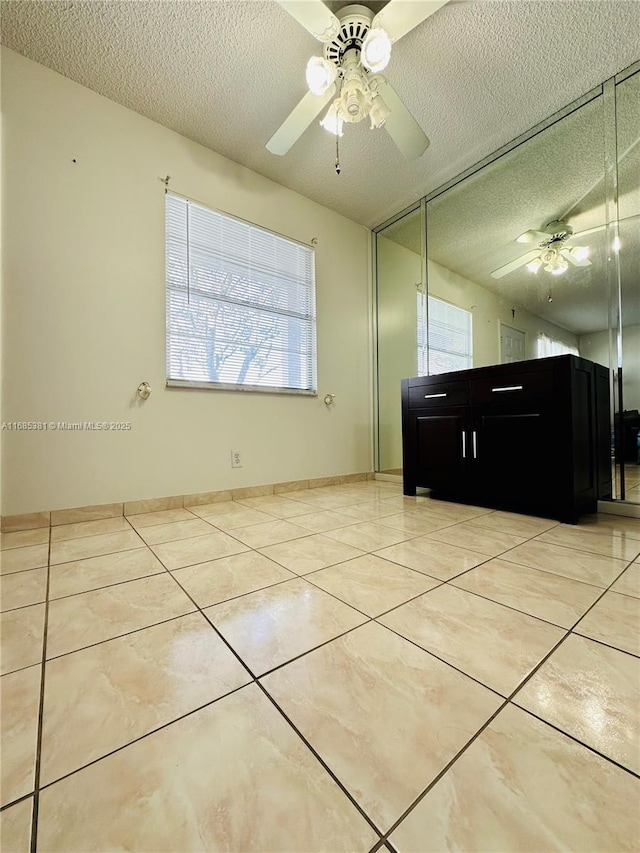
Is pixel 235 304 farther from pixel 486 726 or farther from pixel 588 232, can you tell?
pixel 486 726

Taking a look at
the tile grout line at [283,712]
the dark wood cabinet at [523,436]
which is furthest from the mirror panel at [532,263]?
the tile grout line at [283,712]

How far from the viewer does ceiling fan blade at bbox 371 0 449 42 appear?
1.44 m

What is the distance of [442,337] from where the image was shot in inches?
121

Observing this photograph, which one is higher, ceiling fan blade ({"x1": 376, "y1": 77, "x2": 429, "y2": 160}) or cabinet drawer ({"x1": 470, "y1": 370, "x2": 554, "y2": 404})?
ceiling fan blade ({"x1": 376, "y1": 77, "x2": 429, "y2": 160})

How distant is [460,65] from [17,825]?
126 inches

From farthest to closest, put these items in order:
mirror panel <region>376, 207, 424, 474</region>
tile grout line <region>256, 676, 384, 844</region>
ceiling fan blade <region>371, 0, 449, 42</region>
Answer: mirror panel <region>376, 207, 424, 474</region>, ceiling fan blade <region>371, 0, 449, 42</region>, tile grout line <region>256, 676, 384, 844</region>

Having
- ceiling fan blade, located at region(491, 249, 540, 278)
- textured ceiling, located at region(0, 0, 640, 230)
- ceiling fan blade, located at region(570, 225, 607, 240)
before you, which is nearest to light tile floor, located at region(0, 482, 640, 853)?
ceiling fan blade, located at region(570, 225, 607, 240)

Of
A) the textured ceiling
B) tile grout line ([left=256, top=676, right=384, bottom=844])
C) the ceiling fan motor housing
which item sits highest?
the textured ceiling

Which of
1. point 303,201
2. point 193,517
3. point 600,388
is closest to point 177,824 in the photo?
point 193,517

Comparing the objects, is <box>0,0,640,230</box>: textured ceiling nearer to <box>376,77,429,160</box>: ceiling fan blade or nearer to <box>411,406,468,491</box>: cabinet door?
<box>376,77,429,160</box>: ceiling fan blade

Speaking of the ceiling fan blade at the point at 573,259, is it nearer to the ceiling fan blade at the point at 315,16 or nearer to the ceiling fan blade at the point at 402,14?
the ceiling fan blade at the point at 402,14

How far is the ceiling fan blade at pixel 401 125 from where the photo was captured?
177cm

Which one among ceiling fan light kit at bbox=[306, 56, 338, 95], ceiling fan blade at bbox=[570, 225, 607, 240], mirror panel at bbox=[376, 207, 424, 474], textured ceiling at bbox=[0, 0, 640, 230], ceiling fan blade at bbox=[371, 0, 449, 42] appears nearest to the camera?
ceiling fan blade at bbox=[371, 0, 449, 42]

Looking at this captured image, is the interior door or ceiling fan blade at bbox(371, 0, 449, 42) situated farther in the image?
the interior door
